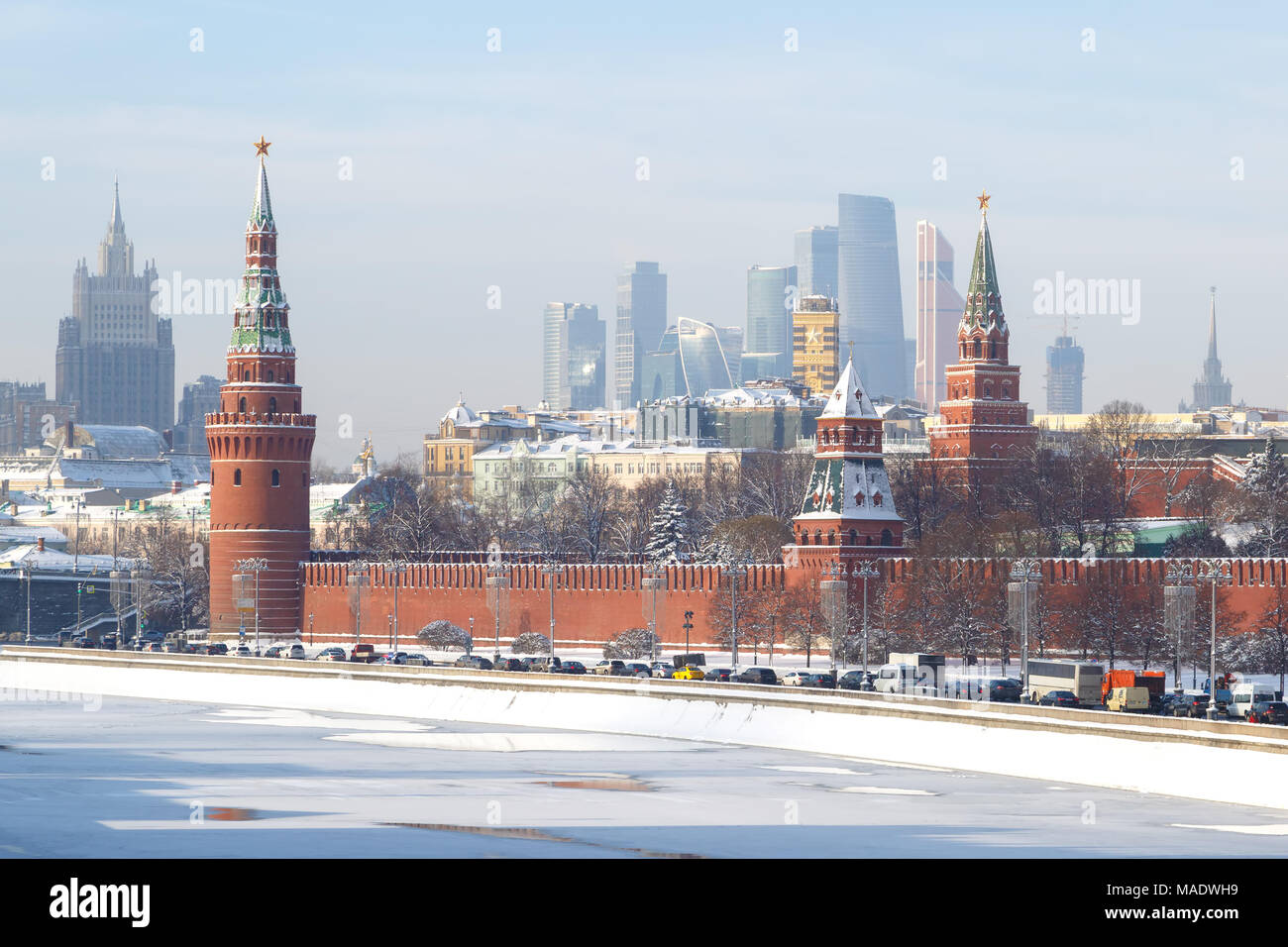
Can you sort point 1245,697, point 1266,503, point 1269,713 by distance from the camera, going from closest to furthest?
point 1269,713 < point 1245,697 < point 1266,503

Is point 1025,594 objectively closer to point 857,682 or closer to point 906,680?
point 906,680

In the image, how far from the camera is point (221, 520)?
105812 millimetres

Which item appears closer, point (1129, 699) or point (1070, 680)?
point (1129, 699)

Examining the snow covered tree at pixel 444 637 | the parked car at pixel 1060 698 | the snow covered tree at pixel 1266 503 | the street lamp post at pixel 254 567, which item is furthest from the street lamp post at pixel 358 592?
the parked car at pixel 1060 698

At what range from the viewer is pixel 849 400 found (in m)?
94.4

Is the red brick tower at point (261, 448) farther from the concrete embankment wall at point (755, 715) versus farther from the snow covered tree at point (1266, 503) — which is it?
the snow covered tree at point (1266, 503)

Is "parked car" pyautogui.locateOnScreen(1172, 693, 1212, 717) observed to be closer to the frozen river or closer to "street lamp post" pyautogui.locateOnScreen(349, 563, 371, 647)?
the frozen river

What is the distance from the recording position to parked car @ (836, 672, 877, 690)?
71.1m

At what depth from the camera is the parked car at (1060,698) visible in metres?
62.4

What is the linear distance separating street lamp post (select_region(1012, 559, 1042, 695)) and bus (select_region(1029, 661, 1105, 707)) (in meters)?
0.33

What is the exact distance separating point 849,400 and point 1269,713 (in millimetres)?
37939

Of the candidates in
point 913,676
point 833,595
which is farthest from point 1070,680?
point 833,595

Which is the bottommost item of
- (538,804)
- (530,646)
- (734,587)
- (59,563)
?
(530,646)

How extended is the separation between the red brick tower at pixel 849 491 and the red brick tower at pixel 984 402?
921 inches
